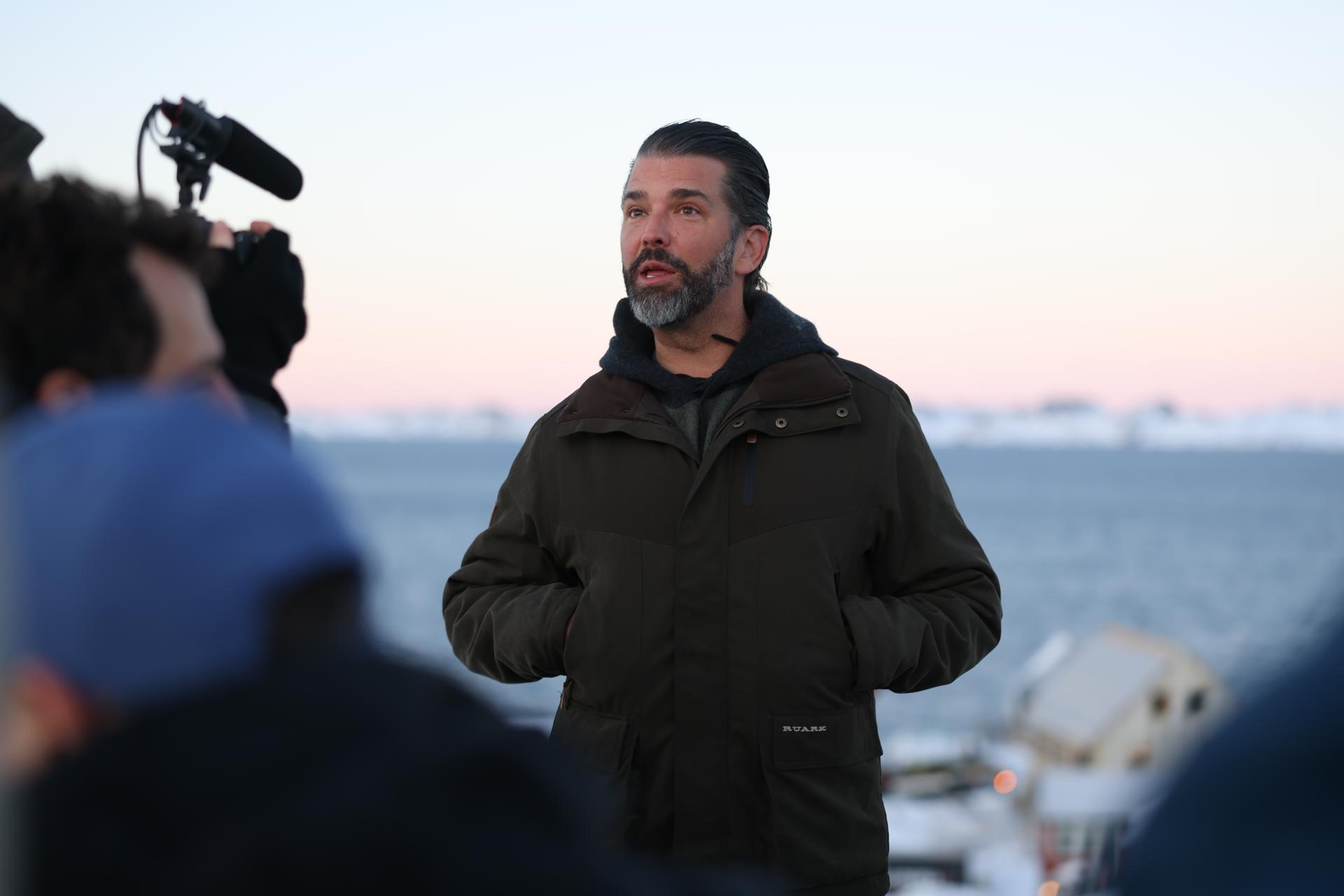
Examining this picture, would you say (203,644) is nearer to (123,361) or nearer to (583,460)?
(123,361)

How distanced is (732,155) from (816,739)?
144cm

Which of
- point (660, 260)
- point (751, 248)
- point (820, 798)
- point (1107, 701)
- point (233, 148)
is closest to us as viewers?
point (233, 148)

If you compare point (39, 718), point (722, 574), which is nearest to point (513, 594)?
Result: point (722, 574)

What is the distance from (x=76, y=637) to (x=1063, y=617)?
4504 cm

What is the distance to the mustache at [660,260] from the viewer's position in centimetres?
298

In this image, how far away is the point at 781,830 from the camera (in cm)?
256

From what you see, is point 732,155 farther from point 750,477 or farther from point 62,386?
point 62,386

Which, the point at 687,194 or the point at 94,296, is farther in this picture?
the point at 687,194

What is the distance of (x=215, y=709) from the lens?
828mm

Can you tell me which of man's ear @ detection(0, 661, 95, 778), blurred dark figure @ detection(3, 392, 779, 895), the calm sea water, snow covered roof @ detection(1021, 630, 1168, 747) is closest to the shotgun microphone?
the calm sea water

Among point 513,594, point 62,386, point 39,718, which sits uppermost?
point 62,386

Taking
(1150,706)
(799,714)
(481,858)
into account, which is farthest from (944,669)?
(1150,706)

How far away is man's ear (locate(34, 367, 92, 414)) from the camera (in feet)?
4.17

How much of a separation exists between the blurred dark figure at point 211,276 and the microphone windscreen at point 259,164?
0.89 feet
